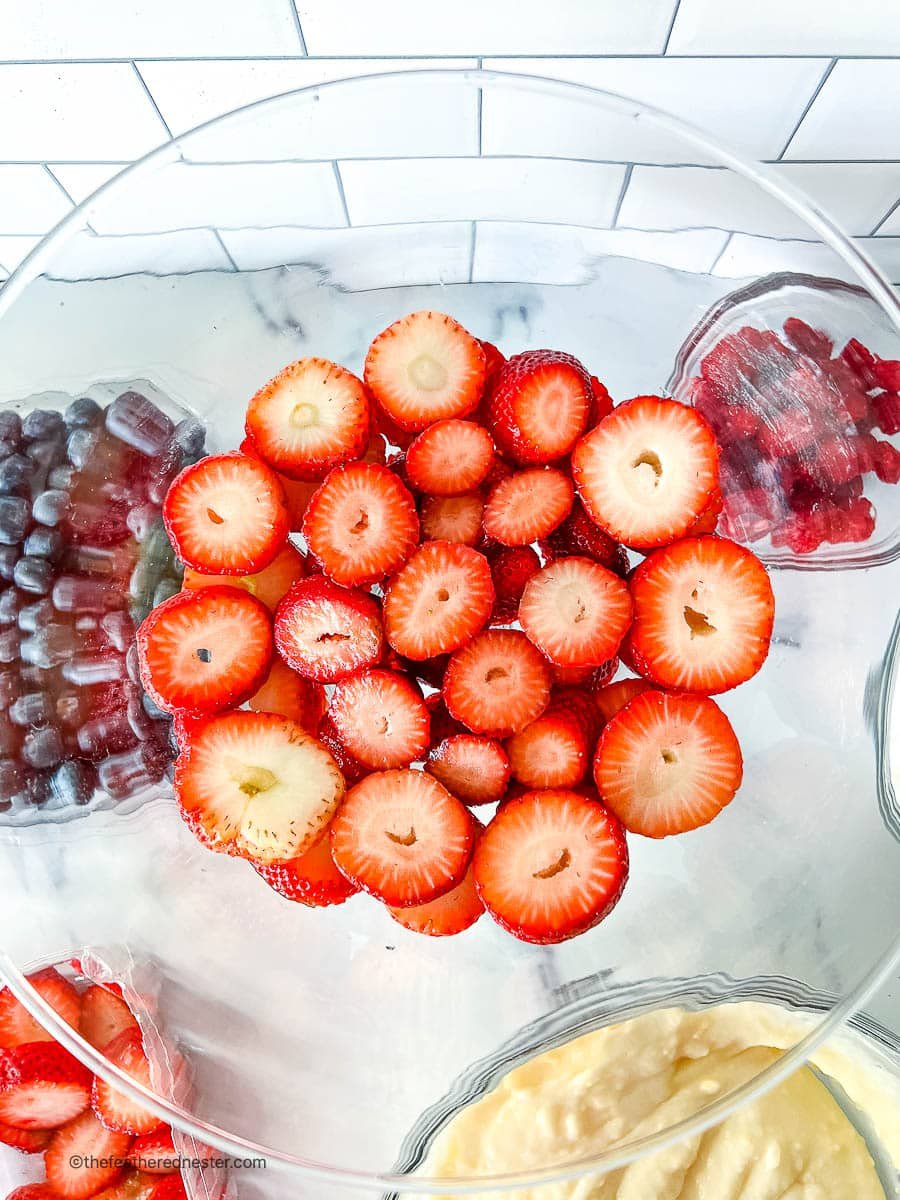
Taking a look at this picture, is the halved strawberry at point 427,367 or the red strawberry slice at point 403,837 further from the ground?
the halved strawberry at point 427,367

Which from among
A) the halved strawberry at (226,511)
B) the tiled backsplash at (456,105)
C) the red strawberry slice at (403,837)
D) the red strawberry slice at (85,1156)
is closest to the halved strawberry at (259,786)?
the red strawberry slice at (403,837)

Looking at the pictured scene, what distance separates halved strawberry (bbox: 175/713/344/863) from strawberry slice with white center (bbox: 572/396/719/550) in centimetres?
29

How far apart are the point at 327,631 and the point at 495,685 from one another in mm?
136

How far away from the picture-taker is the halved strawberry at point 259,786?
73cm

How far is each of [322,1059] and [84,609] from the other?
437 mm

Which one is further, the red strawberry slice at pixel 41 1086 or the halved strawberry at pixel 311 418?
the red strawberry slice at pixel 41 1086

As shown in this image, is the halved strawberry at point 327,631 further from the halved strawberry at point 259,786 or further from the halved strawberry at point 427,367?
the halved strawberry at point 427,367

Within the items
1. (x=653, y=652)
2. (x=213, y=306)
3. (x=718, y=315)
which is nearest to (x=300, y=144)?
(x=213, y=306)

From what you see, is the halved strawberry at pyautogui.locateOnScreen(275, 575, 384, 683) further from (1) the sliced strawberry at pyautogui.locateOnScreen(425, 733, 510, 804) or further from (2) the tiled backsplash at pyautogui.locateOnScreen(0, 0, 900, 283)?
(2) the tiled backsplash at pyautogui.locateOnScreen(0, 0, 900, 283)

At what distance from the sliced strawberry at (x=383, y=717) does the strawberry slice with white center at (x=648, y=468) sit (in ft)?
0.68

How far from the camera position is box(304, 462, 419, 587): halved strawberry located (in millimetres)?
750

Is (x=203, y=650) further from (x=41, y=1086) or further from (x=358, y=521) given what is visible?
(x=41, y=1086)

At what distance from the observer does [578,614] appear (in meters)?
0.74

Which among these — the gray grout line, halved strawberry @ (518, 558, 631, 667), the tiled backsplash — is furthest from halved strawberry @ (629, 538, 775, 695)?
the gray grout line
